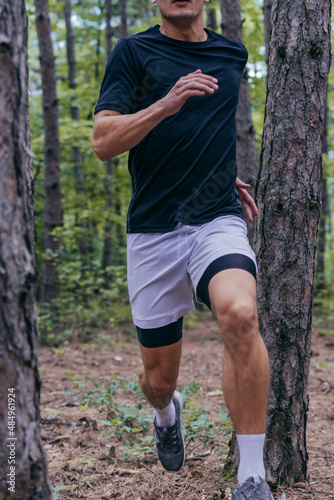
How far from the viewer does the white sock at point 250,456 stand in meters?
2.37

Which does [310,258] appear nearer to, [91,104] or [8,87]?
[8,87]

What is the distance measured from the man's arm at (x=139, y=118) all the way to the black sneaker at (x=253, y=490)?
1.78 metres

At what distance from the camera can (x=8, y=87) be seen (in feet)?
5.65

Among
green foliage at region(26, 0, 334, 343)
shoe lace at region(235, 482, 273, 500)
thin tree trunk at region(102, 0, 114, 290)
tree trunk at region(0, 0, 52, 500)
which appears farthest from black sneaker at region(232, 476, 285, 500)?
thin tree trunk at region(102, 0, 114, 290)

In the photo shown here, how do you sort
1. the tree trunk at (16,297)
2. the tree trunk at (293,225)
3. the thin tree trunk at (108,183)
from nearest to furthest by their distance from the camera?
the tree trunk at (16,297)
the tree trunk at (293,225)
the thin tree trunk at (108,183)

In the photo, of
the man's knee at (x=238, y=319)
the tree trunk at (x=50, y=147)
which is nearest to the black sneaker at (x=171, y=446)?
the man's knee at (x=238, y=319)

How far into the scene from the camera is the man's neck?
3195mm

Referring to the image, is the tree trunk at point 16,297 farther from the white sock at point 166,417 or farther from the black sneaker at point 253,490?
the white sock at point 166,417

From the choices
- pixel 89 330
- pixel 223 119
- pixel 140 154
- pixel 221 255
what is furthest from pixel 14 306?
pixel 89 330

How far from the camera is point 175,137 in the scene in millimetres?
3016

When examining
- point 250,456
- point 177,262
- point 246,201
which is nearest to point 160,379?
point 177,262

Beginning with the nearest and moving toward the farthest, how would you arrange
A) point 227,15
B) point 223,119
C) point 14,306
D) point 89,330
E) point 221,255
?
point 14,306
point 221,255
point 223,119
point 227,15
point 89,330

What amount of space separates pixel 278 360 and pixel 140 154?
153 centimetres

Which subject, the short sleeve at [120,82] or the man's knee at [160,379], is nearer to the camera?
the short sleeve at [120,82]
